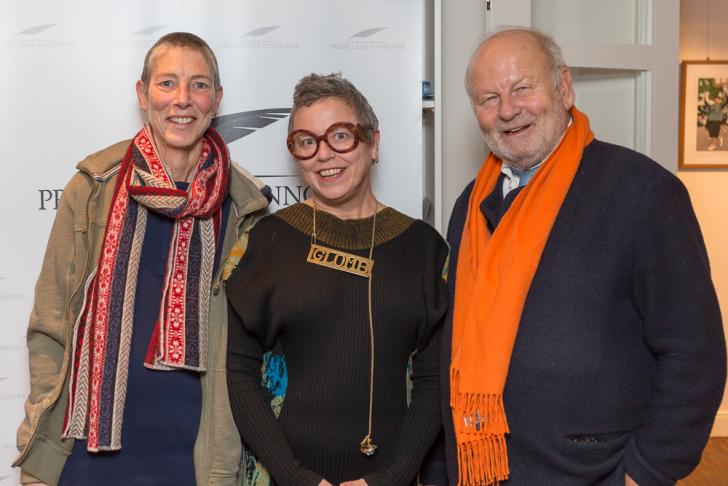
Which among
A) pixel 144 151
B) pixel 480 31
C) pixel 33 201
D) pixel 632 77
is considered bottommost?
pixel 33 201

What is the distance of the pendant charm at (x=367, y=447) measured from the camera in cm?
183

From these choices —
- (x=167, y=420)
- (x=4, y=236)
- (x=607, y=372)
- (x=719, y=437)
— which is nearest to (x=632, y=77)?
(x=607, y=372)

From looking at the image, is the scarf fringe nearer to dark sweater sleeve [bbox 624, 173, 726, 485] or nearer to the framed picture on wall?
dark sweater sleeve [bbox 624, 173, 726, 485]

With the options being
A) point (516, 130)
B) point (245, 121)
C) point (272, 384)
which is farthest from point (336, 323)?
point (245, 121)

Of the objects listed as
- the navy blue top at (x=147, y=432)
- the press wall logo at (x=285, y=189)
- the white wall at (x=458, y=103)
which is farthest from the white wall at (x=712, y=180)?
the navy blue top at (x=147, y=432)

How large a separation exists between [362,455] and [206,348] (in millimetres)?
503

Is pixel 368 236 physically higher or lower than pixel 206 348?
higher

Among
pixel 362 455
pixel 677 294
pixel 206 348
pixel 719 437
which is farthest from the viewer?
pixel 719 437

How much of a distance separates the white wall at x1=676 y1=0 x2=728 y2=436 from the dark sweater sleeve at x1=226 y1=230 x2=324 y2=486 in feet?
13.4

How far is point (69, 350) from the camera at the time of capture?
6.31 ft

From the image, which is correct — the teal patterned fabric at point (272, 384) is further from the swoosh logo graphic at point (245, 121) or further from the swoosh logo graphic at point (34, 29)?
the swoosh logo graphic at point (34, 29)

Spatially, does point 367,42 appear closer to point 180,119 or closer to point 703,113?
point 180,119

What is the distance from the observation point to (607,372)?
1.63m

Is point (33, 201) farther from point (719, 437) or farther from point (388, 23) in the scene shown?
point (719, 437)
